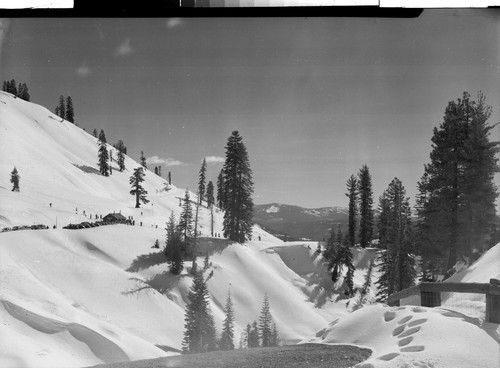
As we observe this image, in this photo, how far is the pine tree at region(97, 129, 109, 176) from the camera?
7184mm

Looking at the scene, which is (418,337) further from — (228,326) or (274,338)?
(228,326)

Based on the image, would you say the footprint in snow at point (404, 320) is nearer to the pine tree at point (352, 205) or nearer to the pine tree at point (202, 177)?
the pine tree at point (352, 205)

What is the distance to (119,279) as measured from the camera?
6.50m

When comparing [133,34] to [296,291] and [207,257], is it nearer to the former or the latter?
[207,257]

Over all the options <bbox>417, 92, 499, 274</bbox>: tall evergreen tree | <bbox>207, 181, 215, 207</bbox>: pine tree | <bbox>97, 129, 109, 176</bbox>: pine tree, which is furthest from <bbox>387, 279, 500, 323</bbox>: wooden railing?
<bbox>97, 129, 109, 176</bbox>: pine tree

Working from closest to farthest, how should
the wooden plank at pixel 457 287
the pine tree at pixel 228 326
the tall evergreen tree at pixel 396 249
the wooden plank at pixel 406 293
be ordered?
the wooden plank at pixel 457 287
the wooden plank at pixel 406 293
the pine tree at pixel 228 326
the tall evergreen tree at pixel 396 249

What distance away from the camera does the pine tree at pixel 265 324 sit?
21.7 ft

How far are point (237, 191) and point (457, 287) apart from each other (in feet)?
10.8

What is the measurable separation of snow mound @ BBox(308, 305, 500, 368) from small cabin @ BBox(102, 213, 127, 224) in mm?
3642

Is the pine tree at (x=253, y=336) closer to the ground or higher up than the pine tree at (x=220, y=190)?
closer to the ground

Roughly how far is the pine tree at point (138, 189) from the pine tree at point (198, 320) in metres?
1.61

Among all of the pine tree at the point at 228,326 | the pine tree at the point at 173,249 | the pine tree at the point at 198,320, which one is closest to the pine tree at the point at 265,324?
the pine tree at the point at 228,326

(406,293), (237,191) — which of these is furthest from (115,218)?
(406,293)

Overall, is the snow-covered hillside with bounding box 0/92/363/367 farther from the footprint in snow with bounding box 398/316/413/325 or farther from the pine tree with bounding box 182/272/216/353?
the footprint in snow with bounding box 398/316/413/325
